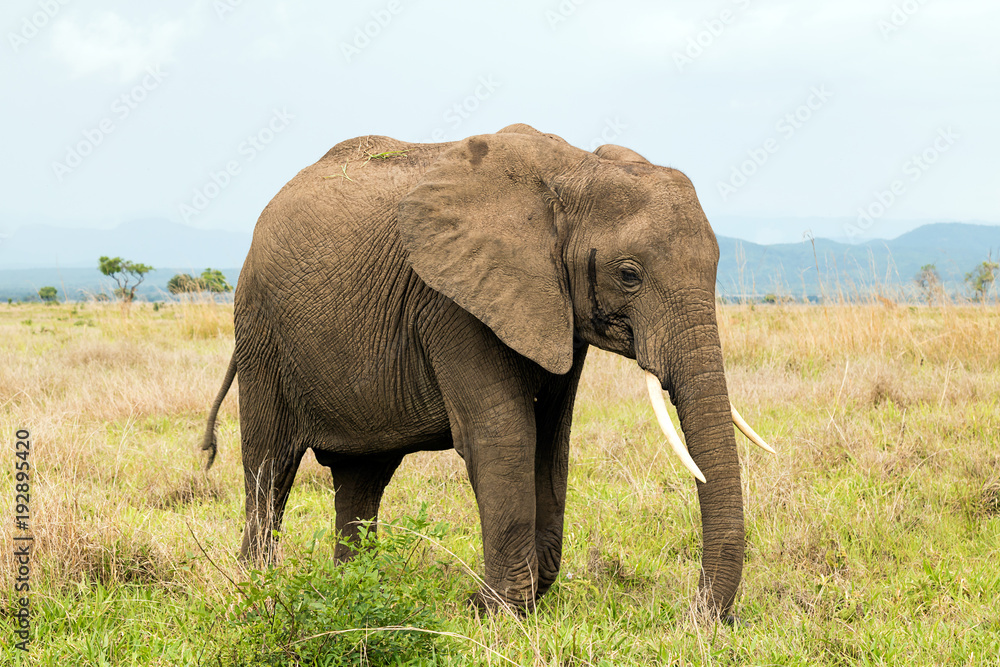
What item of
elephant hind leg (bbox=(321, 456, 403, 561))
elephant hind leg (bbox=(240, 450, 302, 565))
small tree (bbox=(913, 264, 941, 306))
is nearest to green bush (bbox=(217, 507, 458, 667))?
elephant hind leg (bbox=(240, 450, 302, 565))

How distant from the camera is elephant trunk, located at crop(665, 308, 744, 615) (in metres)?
3.72

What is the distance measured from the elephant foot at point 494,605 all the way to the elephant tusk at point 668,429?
3.51 ft

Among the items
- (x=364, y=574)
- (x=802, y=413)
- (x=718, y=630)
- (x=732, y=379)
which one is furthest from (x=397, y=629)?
(x=732, y=379)

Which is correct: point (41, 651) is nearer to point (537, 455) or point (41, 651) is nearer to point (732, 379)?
point (537, 455)

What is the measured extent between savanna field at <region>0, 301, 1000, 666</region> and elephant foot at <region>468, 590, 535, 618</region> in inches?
3.1

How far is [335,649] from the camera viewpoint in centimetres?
344

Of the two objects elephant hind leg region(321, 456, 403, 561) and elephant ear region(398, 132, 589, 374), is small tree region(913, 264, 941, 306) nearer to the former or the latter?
elephant hind leg region(321, 456, 403, 561)

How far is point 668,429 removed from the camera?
141 inches

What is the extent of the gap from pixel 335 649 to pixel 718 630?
1.63 m

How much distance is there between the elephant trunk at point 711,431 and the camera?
3.72 metres

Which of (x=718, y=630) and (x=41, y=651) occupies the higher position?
(x=718, y=630)

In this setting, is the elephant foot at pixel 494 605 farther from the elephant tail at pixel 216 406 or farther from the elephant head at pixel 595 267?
the elephant tail at pixel 216 406

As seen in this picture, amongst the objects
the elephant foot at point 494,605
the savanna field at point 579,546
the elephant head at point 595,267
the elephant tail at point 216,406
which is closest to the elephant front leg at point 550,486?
the savanna field at point 579,546

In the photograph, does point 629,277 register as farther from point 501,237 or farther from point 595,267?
point 501,237
